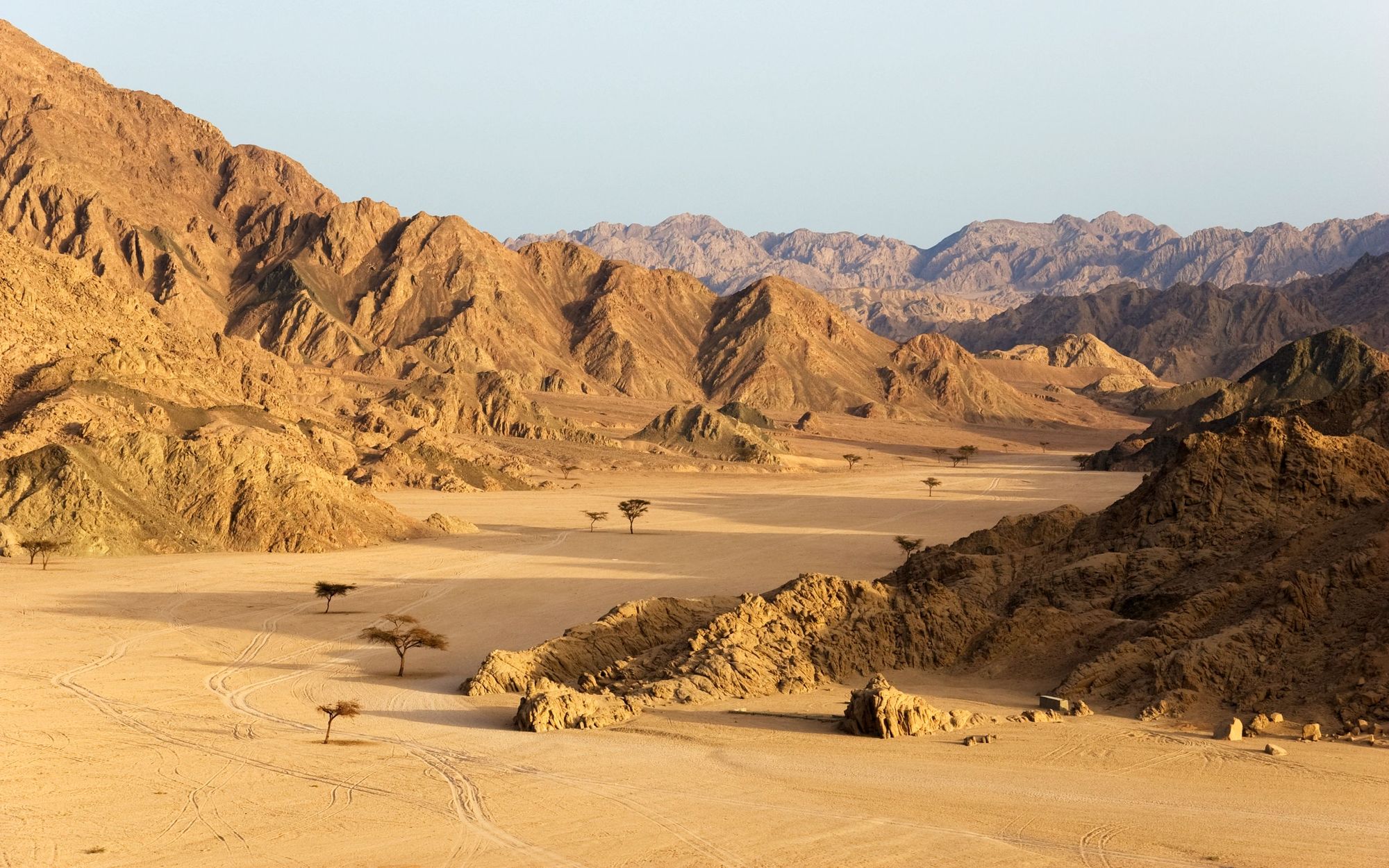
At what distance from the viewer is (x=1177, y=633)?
78.1 ft

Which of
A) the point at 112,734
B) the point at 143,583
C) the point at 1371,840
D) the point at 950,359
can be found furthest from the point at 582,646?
the point at 950,359

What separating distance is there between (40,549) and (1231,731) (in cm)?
3790

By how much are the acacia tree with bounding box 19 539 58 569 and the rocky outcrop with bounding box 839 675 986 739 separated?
104 ft

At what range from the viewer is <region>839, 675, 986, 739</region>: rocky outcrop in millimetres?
21031

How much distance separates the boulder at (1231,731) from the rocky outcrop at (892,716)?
389 centimetres

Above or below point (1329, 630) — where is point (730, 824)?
below

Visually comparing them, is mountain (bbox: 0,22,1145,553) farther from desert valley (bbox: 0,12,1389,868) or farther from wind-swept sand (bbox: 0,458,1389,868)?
wind-swept sand (bbox: 0,458,1389,868)

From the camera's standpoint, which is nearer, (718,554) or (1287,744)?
(1287,744)

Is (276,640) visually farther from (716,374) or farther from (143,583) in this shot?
(716,374)

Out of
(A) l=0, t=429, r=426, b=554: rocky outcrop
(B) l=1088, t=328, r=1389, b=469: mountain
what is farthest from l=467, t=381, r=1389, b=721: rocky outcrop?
(B) l=1088, t=328, r=1389, b=469: mountain

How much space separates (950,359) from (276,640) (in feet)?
509

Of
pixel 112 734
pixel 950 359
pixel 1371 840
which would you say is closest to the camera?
pixel 1371 840

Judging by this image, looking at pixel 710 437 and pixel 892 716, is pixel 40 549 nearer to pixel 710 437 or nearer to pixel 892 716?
pixel 892 716

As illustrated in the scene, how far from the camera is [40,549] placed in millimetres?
42750
